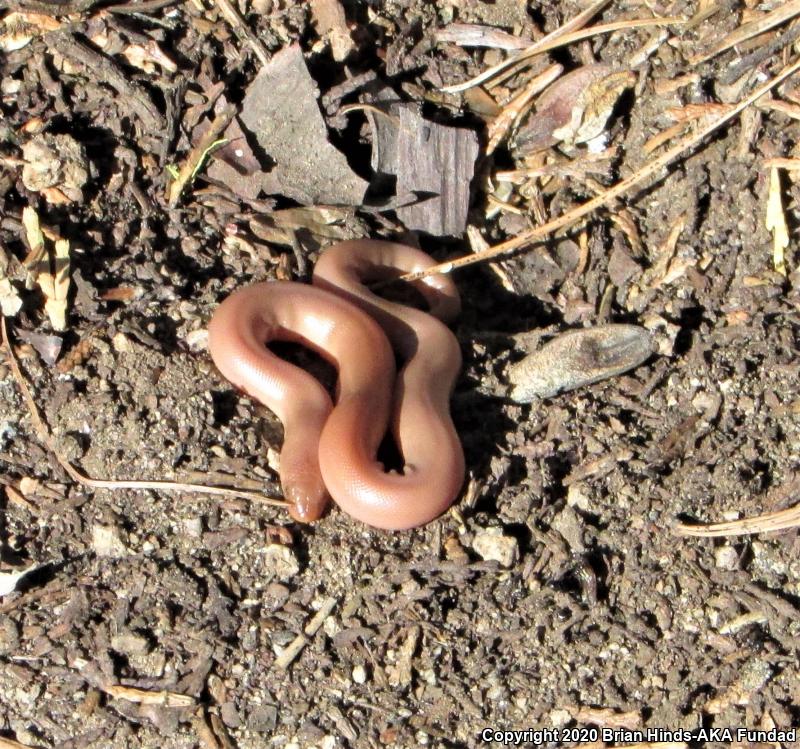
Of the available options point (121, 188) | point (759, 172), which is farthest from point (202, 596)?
point (759, 172)

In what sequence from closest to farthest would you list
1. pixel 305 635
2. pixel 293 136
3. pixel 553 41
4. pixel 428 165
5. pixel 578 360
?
pixel 305 635
pixel 578 360
pixel 293 136
pixel 428 165
pixel 553 41

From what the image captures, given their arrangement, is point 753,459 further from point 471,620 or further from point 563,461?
point 471,620

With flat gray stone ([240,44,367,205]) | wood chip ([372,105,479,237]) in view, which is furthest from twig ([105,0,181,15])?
wood chip ([372,105,479,237])

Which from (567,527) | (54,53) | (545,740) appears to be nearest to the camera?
(545,740)

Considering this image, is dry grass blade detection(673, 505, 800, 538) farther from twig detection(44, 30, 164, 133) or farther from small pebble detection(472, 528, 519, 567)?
twig detection(44, 30, 164, 133)

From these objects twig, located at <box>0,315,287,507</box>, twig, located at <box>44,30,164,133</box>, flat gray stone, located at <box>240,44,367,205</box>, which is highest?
twig, located at <box>44,30,164,133</box>

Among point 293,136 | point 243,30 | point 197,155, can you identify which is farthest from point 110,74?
point 293,136

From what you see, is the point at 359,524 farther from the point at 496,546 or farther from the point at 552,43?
the point at 552,43
